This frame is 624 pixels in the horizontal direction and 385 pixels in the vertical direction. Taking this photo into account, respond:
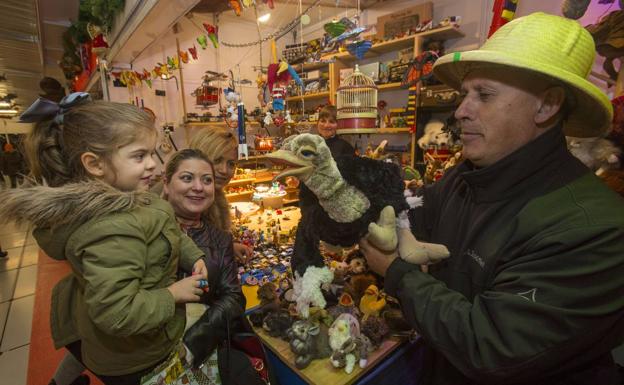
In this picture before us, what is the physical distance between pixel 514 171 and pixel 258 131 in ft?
12.9

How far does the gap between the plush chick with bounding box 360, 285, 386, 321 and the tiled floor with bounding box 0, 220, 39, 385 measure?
66.1 inches

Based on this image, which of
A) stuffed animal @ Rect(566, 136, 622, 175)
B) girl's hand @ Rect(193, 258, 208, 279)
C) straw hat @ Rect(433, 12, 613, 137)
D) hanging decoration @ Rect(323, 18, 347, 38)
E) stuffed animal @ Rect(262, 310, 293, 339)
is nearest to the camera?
straw hat @ Rect(433, 12, 613, 137)

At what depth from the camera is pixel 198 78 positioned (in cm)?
401

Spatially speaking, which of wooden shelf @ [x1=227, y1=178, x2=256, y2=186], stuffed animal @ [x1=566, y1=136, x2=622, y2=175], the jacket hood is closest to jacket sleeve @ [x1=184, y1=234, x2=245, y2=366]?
the jacket hood

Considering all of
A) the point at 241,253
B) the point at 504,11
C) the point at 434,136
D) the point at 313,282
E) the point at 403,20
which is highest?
the point at 403,20

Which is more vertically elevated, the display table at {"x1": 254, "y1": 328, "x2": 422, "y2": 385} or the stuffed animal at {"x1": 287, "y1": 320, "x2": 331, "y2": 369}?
the stuffed animal at {"x1": 287, "y1": 320, "x2": 331, "y2": 369}

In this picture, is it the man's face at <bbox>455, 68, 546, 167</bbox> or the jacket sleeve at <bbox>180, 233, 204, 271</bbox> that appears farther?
the jacket sleeve at <bbox>180, 233, 204, 271</bbox>

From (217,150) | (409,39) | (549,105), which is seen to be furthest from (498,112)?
(409,39)

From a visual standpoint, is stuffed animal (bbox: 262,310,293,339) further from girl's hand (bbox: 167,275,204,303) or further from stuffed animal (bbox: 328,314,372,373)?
girl's hand (bbox: 167,275,204,303)

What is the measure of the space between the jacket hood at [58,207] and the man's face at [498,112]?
3.21ft

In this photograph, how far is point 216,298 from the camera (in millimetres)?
1125

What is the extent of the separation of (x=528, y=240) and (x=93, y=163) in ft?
3.85

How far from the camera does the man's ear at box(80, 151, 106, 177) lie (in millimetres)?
837

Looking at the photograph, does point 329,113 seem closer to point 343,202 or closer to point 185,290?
point 343,202
